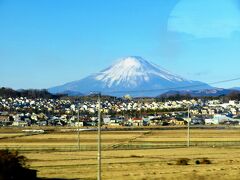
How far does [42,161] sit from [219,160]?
13.8 m

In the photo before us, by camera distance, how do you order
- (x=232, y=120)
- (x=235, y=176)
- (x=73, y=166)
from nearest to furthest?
(x=235, y=176)
(x=73, y=166)
(x=232, y=120)

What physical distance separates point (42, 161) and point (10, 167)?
14570 millimetres

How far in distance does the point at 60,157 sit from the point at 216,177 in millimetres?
18153

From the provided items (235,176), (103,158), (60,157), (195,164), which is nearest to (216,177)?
(235,176)

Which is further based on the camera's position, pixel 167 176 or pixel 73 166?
pixel 73 166

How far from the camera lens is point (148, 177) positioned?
32.6 metres

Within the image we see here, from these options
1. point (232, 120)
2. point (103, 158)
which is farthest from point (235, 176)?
point (232, 120)

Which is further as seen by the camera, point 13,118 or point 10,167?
point 13,118

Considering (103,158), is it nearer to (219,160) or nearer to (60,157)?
(60,157)

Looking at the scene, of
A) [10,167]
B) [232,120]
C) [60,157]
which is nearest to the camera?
[10,167]

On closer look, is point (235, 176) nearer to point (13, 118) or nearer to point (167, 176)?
point (167, 176)

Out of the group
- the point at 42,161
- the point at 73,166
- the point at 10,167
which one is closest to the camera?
the point at 10,167

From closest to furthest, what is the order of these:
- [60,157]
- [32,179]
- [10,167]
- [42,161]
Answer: [10,167], [32,179], [42,161], [60,157]

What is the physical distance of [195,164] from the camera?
40.6 m
